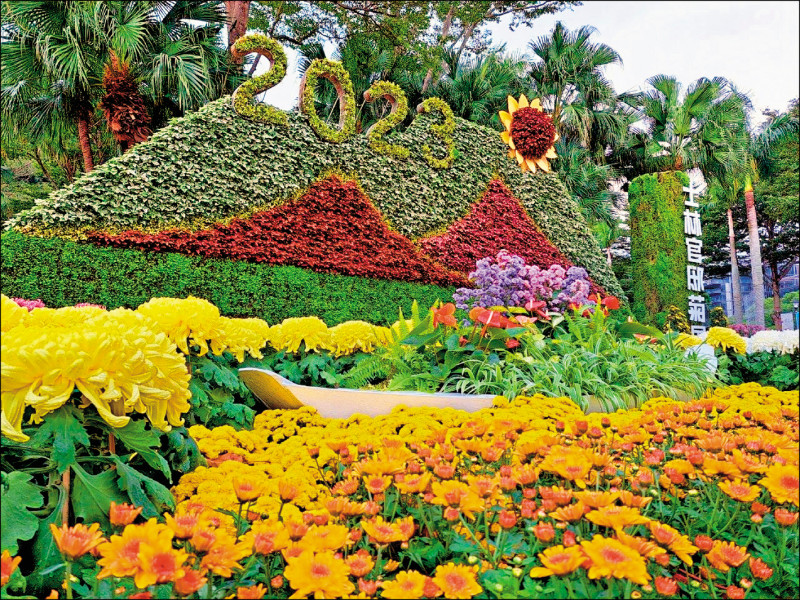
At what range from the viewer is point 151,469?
1490 mm

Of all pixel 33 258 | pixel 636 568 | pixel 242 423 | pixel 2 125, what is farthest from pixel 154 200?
pixel 2 125

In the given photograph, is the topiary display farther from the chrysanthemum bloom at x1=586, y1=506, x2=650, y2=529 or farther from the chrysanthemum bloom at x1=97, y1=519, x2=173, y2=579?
the chrysanthemum bloom at x1=97, y1=519, x2=173, y2=579

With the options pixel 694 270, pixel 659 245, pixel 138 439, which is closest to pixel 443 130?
pixel 659 245

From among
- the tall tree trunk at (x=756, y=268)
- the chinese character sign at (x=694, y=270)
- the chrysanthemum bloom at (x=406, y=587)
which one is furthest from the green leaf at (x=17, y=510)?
the chinese character sign at (x=694, y=270)

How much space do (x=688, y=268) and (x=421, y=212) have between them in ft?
18.6

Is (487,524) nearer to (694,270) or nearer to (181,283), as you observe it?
(181,283)

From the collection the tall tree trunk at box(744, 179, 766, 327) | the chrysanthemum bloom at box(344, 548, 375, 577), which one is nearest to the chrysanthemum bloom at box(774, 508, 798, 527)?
the chrysanthemum bloom at box(344, 548, 375, 577)

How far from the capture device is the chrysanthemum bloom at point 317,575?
714mm

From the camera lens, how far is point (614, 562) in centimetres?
70

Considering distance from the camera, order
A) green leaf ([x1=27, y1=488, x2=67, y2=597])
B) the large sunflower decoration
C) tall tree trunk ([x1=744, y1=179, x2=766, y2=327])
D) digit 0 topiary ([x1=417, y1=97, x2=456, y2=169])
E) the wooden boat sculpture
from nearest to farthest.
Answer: green leaf ([x1=27, y1=488, x2=67, y2=597]), the wooden boat sculpture, tall tree trunk ([x1=744, y1=179, x2=766, y2=327]), digit 0 topiary ([x1=417, y1=97, x2=456, y2=169]), the large sunflower decoration

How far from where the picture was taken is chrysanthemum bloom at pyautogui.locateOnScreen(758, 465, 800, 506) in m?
0.88

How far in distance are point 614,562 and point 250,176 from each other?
6.41 metres

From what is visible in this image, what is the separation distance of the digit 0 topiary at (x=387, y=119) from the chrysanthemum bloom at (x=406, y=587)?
7.20 metres

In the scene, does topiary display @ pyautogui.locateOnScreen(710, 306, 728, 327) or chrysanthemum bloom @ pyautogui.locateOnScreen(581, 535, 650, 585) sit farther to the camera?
topiary display @ pyautogui.locateOnScreen(710, 306, 728, 327)
